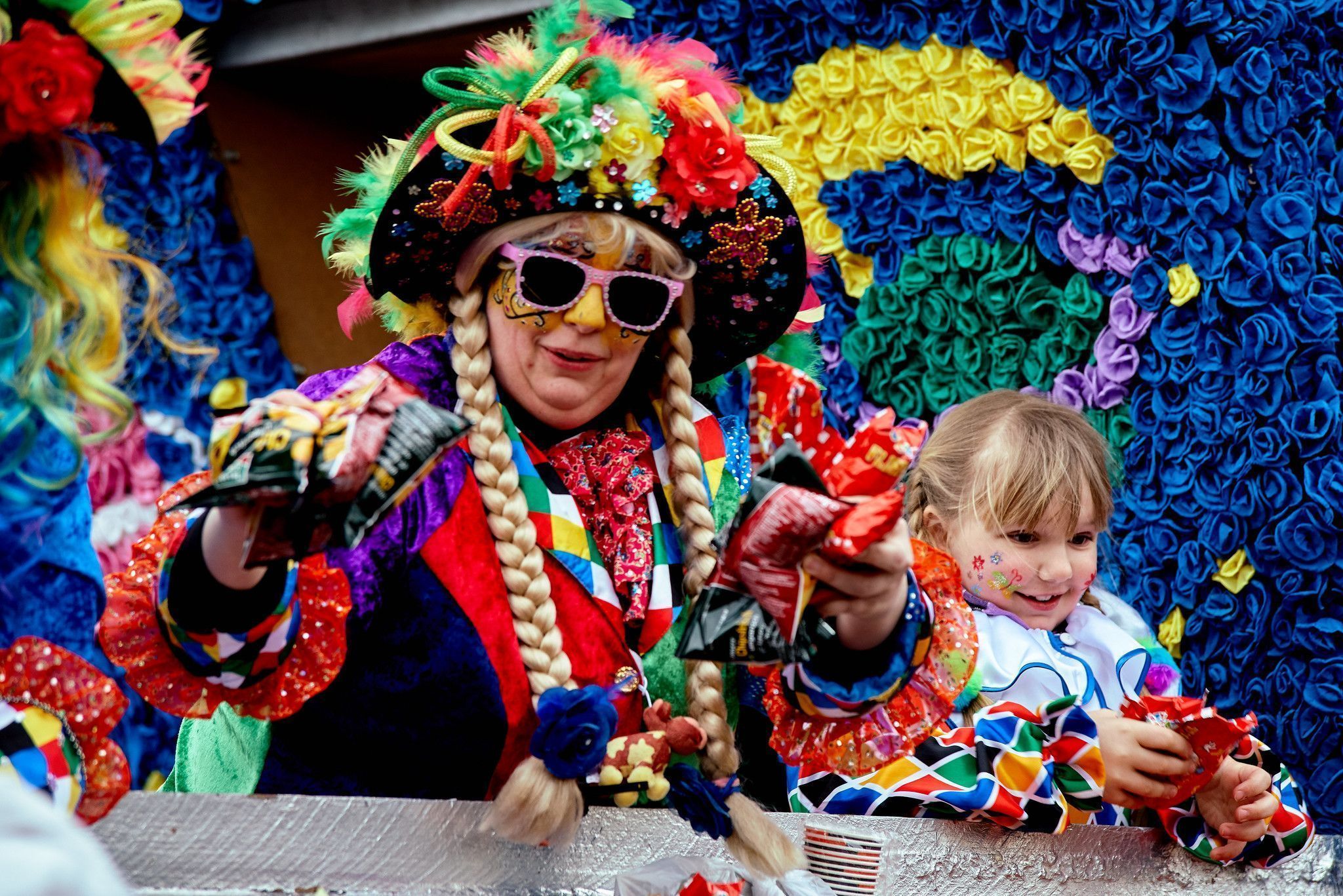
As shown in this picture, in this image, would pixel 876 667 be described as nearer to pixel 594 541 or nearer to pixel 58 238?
pixel 594 541

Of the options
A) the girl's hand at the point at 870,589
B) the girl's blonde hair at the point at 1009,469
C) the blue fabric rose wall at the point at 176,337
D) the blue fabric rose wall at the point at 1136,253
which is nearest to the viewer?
the girl's hand at the point at 870,589

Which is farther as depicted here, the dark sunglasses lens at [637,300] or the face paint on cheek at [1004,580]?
the face paint on cheek at [1004,580]

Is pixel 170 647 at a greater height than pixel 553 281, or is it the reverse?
pixel 553 281

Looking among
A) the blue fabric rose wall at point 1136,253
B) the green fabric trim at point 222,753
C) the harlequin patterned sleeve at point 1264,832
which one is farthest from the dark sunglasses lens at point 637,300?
the blue fabric rose wall at point 1136,253

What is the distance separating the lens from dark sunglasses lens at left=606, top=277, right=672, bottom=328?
1727 mm

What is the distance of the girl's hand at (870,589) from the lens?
132cm

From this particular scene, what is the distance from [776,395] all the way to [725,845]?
65 centimetres

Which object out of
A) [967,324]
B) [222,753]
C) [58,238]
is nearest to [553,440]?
[222,753]

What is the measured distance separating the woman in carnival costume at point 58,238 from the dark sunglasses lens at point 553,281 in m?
0.52

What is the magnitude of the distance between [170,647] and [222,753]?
415 mm

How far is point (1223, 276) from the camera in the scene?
2889mm

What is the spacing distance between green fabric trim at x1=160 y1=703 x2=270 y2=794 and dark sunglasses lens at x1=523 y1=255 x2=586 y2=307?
0.60 m

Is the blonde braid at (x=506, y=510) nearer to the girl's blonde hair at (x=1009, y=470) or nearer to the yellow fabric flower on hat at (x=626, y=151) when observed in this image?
the yellow fabric flower on hat at (x=626, y=151)

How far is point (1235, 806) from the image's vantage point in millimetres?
1786
